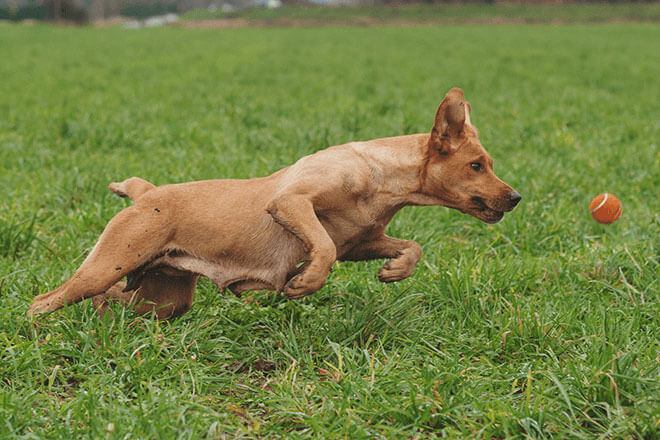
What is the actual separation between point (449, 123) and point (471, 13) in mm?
46525

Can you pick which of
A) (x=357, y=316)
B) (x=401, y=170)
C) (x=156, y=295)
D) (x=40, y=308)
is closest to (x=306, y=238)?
(x=401, y=170)

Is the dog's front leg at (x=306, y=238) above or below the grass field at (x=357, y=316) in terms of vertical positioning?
above

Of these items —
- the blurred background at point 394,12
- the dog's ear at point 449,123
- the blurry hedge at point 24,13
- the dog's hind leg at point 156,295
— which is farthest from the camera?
the blurry hedge at point 24,13

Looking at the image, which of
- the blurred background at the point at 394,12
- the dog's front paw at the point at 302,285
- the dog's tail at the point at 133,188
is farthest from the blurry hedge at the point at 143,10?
the dog's front paw at the point at 302,285

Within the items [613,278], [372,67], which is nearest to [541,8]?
[372,67]

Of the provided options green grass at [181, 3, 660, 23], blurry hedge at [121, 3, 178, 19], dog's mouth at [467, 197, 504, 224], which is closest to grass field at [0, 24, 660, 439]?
dog's mouth at [467, 197, 504, 224]

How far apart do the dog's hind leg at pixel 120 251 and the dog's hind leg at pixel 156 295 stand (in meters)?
0.25

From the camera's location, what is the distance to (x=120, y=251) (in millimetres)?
2684

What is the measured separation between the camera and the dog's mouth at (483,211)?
9.06ft

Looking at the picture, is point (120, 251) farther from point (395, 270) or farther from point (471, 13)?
point (471, 13)

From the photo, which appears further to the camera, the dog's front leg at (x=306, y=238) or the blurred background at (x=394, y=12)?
the blurred background at (x=394, y=12)

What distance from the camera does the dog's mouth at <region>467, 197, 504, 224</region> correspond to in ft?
9.06

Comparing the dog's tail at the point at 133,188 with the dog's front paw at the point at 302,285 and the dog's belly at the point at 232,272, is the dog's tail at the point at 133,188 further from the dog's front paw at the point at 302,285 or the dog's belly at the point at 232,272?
the dog's front paw at the point at 302,285

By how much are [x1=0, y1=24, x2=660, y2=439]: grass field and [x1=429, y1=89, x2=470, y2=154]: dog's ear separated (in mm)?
861
